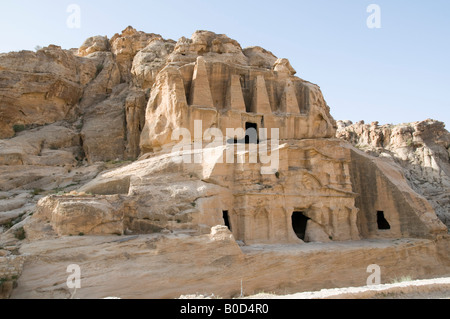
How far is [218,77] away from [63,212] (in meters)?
17.7

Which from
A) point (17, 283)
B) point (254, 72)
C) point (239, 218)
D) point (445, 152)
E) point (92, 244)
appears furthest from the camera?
point (445, 152)

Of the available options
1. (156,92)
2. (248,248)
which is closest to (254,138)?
(156,92)

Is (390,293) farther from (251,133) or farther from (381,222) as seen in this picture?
(251,133)

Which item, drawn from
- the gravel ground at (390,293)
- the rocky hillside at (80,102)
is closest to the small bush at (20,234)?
the gravel ground at (390,293)

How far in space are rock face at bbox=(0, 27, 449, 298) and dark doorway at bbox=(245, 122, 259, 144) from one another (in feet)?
0.65

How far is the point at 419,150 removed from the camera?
44.8 m

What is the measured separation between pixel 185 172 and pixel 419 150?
111 ft

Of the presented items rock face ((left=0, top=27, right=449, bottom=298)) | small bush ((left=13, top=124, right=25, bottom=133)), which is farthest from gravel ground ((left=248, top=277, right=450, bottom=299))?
small bush ((left=13, top=124, right=25, bottom=133))

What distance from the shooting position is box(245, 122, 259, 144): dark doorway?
2910cm

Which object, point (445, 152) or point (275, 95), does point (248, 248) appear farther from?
point (445, 152)

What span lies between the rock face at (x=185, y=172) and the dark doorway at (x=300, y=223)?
0.12 metres

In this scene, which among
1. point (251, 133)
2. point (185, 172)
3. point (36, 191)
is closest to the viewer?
point (185, 172)

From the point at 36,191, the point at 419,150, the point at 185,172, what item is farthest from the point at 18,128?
the point at 419,150

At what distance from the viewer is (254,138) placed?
29.1m
